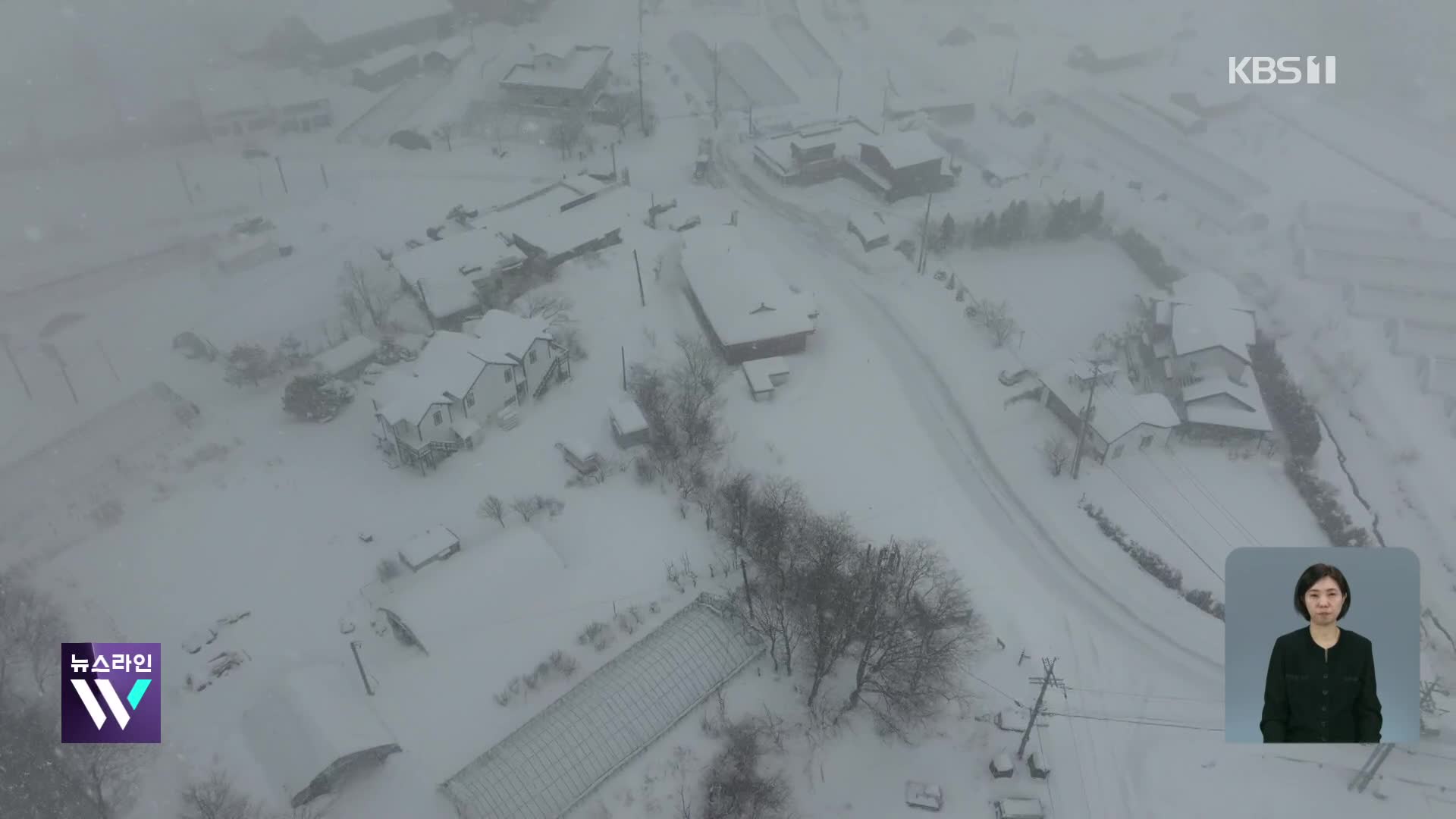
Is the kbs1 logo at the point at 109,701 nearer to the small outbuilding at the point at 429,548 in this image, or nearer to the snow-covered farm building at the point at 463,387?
the small outbuilding at the point at 429,548

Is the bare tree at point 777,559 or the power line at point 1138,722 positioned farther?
the bare tree at point 777,559

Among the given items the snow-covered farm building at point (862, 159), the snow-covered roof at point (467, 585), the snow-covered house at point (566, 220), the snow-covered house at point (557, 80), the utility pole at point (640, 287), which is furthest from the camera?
the snow-covered house at point (557, 80)

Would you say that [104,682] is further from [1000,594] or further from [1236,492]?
[1236,492]

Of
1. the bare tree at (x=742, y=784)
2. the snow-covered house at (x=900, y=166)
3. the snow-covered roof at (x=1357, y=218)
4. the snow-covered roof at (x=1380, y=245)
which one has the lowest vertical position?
the bare tree at (x=742, y=784)

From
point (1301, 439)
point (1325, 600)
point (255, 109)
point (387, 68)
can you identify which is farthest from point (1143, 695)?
point (387, 68)

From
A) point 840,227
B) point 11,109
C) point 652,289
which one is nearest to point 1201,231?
point 840,227

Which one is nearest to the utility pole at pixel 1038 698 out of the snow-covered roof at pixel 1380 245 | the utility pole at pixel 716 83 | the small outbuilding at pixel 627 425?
the small outbuilding at pixel 627 425

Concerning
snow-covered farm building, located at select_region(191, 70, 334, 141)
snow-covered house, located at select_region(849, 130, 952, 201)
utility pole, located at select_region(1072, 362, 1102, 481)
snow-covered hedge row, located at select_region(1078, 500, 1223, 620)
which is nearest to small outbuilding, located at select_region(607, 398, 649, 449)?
utility pole, located at select_region(1072, 362, 1102, 481)
